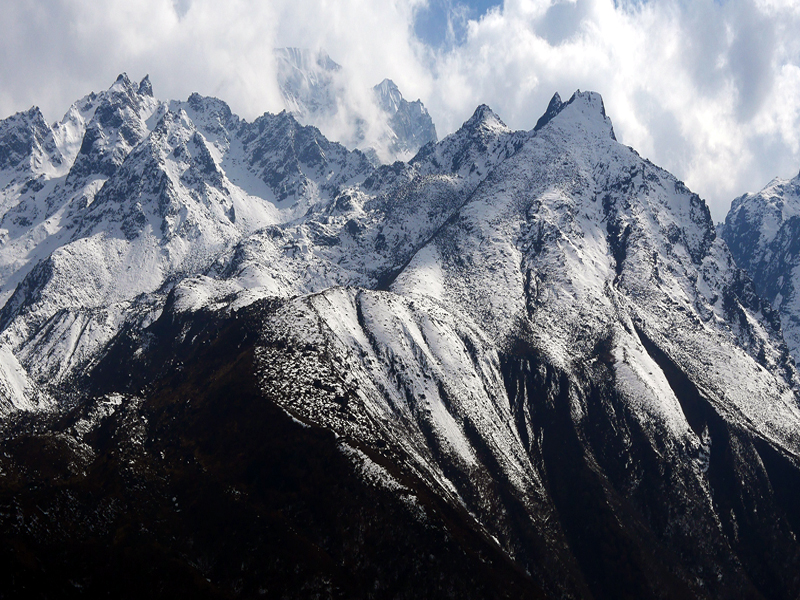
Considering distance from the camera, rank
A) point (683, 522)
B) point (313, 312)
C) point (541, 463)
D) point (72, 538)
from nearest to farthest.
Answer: point (72, 538) < point (683, 522) < point (541, 463) < point (313, 312)

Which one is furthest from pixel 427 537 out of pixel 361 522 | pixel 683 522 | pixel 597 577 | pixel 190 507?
pixel 683 522

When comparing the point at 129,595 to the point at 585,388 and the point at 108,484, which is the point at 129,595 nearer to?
the point at 108,484

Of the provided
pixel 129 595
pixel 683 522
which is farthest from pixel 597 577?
pixel 129 595

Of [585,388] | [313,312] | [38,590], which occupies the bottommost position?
[38,590]

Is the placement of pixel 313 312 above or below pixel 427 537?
above

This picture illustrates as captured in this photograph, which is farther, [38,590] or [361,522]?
[361,522]

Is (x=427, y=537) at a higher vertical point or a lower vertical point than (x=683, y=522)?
lower

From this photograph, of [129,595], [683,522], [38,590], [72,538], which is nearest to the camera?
[38,590]

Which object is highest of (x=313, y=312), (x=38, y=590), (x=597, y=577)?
(x=313, y=312)

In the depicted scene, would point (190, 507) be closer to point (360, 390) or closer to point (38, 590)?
point (38, 590)
